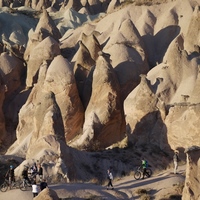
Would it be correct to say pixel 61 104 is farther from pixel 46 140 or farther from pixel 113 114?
pixel 46 140

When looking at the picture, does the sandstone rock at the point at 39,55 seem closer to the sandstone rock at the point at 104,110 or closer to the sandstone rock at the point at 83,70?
Answer: the sandstone rock at the point at 83,70

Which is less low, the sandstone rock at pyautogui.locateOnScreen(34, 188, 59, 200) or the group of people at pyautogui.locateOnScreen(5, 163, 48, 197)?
the sandstone rock at pyautogui.locateOnScreen(34, 188, 59, 200)

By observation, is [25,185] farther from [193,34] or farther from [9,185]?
[193,34]

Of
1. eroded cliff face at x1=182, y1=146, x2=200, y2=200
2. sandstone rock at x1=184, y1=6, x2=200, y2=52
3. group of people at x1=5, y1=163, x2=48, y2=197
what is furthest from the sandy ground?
sandstone rock at x1=184, y1=6, x2=200, y2=52

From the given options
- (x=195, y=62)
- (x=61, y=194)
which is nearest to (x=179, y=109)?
(x=195, y=62)

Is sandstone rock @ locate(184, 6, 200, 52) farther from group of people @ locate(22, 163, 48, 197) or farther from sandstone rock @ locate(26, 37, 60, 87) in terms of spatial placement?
group of people @ locate(22, 163, 48, 197)

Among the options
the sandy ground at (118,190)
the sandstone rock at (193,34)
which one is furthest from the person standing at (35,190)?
the sandstone rock at (193,34)

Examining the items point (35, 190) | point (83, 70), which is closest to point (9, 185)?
point (35, 190)

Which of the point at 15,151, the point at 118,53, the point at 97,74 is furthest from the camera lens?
the point at 118,53
